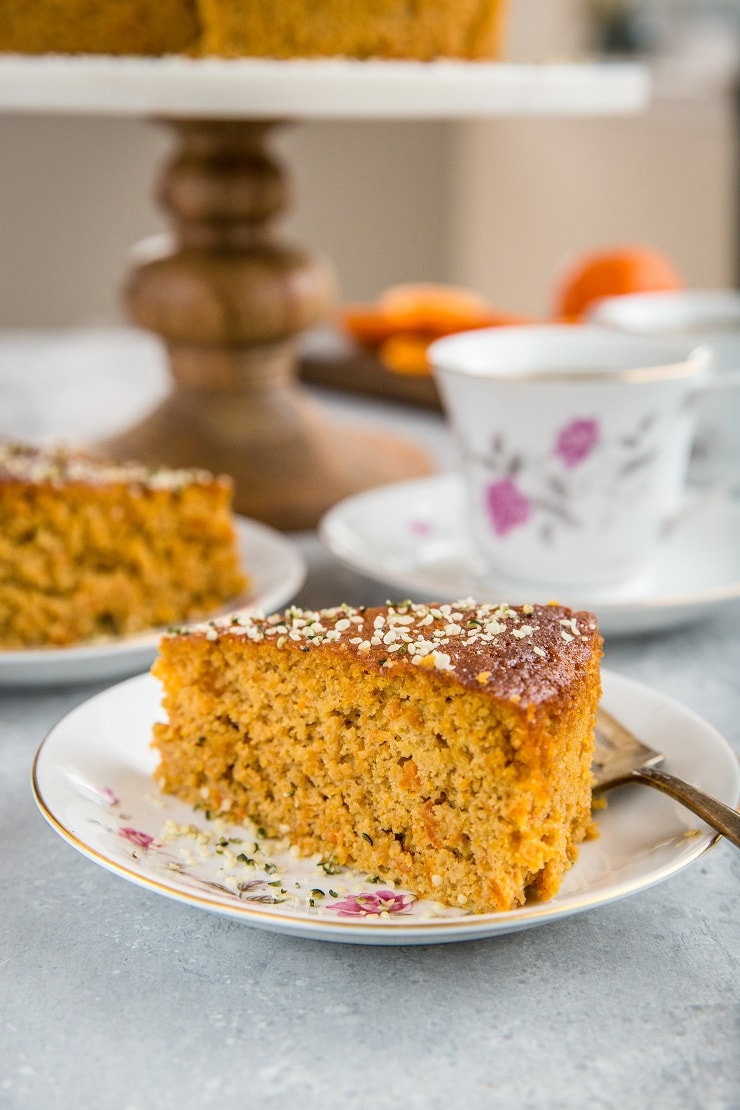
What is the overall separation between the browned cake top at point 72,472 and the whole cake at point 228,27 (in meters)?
0.43

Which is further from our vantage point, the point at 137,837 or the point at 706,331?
the point at 706,331

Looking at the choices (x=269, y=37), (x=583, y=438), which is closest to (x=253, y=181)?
(x=269, y=37)

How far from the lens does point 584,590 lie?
1.22 meters

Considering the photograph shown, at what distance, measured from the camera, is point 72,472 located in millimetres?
1164

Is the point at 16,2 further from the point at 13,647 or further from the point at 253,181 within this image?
the point at 13,647

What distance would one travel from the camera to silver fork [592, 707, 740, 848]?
0.71 meters

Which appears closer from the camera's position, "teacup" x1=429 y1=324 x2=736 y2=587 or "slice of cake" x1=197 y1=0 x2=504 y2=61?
"teacup" x1=429 y1=324 x2=736 y2=587

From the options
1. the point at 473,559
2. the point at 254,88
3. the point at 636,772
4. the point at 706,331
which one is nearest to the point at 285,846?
the point at 636,772

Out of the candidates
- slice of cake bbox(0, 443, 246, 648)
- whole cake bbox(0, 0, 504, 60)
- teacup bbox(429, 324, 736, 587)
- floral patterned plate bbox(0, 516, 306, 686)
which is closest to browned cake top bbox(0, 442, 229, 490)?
slice of cake bbox(0, 443, 246, 648)

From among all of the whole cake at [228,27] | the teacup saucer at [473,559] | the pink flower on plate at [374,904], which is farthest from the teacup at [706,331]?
the pink flower on plate at [374,904]

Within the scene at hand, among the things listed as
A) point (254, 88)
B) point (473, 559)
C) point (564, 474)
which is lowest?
point (473, 559)

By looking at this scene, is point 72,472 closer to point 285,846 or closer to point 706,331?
point 285,846

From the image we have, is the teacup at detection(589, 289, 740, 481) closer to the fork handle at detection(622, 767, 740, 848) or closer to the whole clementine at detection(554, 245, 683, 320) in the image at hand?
the whole clementine at detection(554, 245, 683, 320)

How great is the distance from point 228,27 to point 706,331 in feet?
2.07
